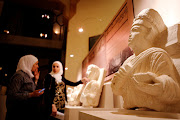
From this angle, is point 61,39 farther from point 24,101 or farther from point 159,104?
point 159,104

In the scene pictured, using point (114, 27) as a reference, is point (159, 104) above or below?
below

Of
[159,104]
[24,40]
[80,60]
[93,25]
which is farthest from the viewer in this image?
[80,60]

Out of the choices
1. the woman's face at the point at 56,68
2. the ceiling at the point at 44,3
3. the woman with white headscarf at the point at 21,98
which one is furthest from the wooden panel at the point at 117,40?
the ceiling at the point at 44,3

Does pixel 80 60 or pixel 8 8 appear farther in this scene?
pixel 80 60

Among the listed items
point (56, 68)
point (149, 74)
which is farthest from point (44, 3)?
point (149, 74)

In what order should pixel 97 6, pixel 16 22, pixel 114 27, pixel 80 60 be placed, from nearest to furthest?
pixel 114 27 → pixel 16 22 → pixel 97 6 → pixel 80 60

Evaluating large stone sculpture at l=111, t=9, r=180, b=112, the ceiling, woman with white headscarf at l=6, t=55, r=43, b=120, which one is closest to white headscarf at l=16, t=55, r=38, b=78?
woman with white headscarf at l=6, t=55, r=43, b=120

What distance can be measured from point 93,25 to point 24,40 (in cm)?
283

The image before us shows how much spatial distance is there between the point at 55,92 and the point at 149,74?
2233 mm

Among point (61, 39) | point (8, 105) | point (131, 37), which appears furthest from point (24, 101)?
point (61, 39)

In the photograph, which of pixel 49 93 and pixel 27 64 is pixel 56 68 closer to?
pixel 49 93

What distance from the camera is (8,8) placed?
13.7ft

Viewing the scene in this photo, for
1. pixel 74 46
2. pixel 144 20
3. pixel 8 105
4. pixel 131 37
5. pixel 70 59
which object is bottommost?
pixel 8 105

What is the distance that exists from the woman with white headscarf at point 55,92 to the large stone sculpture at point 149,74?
159cm
